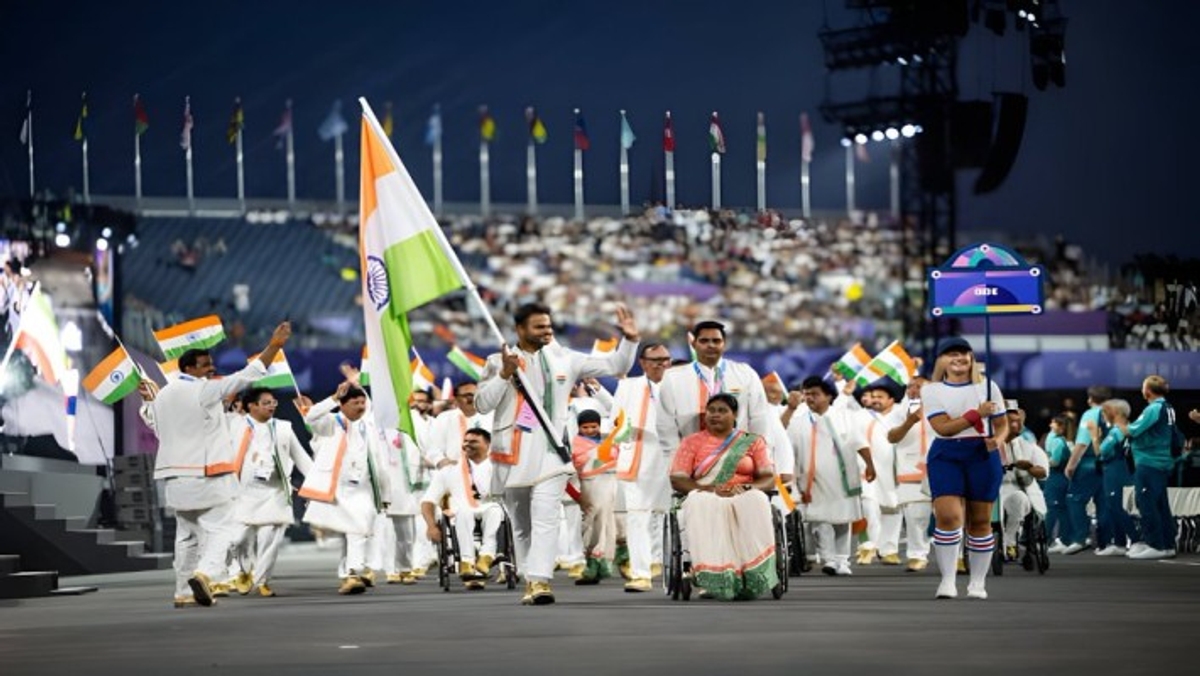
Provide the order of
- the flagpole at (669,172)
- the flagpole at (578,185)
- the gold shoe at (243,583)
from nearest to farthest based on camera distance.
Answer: the gold shoe at (243,583)
the flagpole at (669,172)
the flagpole at (578,185)

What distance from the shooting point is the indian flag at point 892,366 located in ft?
83.7

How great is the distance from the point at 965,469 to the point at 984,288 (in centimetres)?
609

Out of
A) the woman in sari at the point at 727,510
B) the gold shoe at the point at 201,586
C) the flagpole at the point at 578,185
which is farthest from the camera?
the flagpole at the point at 578,185

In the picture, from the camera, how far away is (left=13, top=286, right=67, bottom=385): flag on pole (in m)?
26.3

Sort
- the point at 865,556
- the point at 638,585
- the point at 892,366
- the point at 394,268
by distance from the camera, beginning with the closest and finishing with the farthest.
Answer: the point at 394,268 < the point at 638,585 < the point at 865,556 < the point at 892,366

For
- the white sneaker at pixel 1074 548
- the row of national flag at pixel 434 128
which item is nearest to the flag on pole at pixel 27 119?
the row of national flag at pixel 434 128

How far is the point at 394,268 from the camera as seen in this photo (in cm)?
1587

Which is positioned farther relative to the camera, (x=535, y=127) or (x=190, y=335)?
(x=535, y=127)

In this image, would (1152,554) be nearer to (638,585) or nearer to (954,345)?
(638,585)

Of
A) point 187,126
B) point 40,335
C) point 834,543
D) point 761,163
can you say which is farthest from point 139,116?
point 834,543

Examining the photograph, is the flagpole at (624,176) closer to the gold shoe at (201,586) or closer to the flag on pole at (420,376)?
the flag on pole at (420,376)

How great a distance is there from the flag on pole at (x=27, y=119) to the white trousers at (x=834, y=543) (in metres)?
28.8

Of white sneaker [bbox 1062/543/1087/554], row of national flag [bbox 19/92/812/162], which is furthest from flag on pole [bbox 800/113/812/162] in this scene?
white sneaker [bbox 1062/543/1087/554]

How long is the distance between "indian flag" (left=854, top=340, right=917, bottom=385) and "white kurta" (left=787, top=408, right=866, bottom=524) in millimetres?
3054
